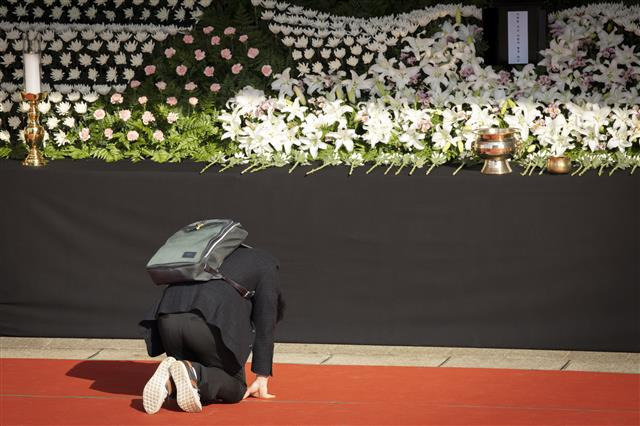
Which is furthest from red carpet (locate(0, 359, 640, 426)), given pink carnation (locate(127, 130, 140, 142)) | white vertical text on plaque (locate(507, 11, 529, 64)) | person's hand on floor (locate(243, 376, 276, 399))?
white vertical text on plaque (locate(507, 11, 529, 64))

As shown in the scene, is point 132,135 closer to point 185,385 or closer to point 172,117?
point 172,117

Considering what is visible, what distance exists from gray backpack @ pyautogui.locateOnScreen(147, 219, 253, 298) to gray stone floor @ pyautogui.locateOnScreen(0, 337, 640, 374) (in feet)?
3.75

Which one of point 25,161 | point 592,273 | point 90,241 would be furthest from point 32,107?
point 592,273

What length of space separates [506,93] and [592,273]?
1214mm

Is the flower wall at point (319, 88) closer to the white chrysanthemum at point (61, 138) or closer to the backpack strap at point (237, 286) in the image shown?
the white chrysanthemum at point (61, 138)

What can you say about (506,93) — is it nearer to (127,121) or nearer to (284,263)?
(284,263)

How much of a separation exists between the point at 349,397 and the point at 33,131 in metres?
2.42

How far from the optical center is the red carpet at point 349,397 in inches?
175

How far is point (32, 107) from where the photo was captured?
6.29 m

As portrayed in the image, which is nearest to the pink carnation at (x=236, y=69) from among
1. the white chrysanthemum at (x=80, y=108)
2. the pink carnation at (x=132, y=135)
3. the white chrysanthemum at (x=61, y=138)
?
the pink carnation at (x=132, y=135)

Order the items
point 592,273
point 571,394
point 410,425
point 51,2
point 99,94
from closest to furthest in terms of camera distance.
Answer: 1. point 410,425
2. point 571,394
3. point 592,273
4. point 99,94
5. point 51,2

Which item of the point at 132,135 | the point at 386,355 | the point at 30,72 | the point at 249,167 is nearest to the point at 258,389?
the point at 386,355

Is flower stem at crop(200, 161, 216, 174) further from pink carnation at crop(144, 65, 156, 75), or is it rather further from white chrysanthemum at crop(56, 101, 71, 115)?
white chrysanthemum at crop(56, 101, 71, 115)

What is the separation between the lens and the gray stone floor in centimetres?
556
